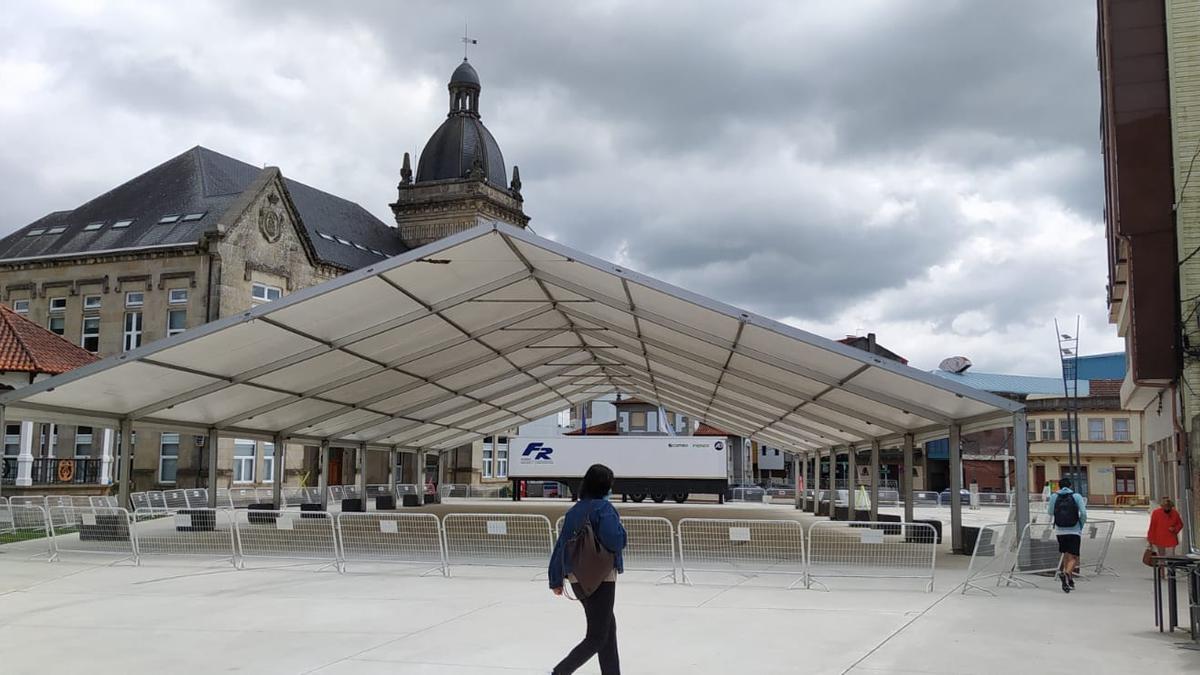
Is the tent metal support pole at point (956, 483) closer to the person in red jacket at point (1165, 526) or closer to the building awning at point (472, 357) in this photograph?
the building awning at point (472, 357)

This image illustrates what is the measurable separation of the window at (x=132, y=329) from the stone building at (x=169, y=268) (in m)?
0.05

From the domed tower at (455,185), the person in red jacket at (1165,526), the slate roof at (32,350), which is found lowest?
the person in red jacket at (1165,526)

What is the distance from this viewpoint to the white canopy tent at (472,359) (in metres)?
15.6

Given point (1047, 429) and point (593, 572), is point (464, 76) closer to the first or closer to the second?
point (1047, 429)

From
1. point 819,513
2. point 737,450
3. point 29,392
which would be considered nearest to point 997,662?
point 29,392

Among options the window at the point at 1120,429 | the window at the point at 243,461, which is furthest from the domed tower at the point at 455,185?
the window at the point at 1120,429

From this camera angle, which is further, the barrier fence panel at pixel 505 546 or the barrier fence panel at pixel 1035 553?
the barrier fence panel at pixel 505 546

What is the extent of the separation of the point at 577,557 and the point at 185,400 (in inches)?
634

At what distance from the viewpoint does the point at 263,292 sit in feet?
131

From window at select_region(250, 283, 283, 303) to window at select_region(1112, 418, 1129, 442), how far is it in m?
51.0

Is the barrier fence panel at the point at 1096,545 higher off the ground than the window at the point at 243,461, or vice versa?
the window at the point at 243,461

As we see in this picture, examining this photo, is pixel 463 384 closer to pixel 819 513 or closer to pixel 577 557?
pixel 819 513

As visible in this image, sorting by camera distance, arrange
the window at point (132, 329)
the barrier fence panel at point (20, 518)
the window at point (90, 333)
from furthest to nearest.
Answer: the window at point (90, 333), the window at point (132, 329), the barrier fence panel at point (20, 518)

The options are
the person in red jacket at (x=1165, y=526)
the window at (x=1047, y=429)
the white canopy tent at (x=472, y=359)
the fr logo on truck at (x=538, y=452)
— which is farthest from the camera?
the window at (x=1047, y=429)
